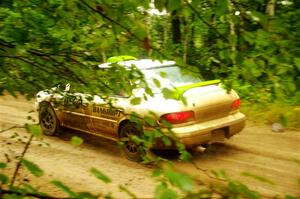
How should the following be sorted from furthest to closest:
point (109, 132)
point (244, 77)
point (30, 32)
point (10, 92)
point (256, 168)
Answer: point (109, 132), point (256, 168), point (30, 32), point (10, 92), point (244, 77)

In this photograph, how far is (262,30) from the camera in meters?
2.20

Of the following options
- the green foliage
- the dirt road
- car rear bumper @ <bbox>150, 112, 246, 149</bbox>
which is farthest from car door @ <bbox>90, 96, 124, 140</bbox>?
the green foliage

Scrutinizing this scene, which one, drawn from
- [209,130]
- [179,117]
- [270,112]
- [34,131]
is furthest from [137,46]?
[270,112]

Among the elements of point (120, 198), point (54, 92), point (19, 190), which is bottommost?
point (120, 198)

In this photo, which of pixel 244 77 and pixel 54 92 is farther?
pixel 54 92

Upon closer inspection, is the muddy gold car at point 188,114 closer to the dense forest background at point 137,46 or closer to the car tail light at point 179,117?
the car tail light at point 179,117

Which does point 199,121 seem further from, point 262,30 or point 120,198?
point 262,30

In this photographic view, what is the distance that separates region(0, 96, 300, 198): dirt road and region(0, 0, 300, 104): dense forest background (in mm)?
2289

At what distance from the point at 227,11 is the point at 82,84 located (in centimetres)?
172

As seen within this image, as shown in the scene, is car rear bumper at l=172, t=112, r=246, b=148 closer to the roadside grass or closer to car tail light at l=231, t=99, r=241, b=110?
car tail light at l=231, t=99, r=241, b=110

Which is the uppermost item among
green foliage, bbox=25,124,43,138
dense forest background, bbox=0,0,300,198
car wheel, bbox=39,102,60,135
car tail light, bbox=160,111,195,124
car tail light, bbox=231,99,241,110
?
dense forest background, bbox=0,0,300,198

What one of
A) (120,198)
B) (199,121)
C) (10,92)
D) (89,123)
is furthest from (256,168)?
(10,92)

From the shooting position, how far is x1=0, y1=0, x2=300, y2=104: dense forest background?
2.26m

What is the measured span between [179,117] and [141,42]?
435 centimetres
